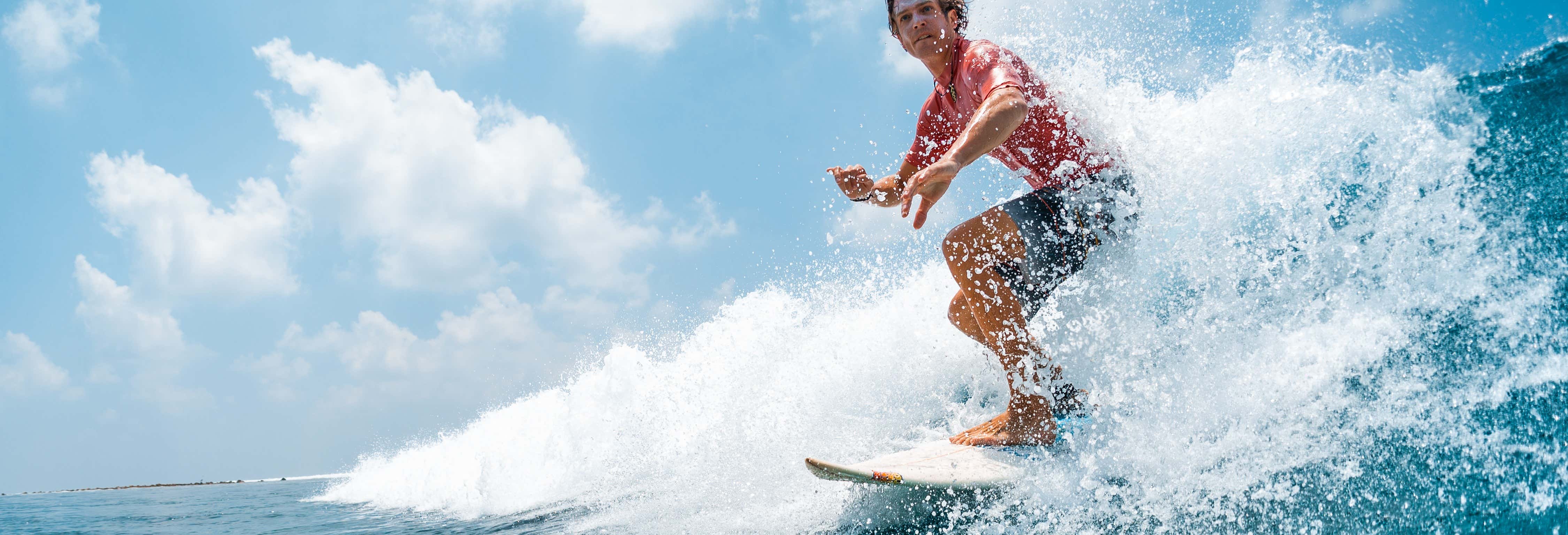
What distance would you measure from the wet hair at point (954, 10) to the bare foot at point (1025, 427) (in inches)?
69.0

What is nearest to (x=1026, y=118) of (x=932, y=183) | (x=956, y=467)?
(x=932, y=183)

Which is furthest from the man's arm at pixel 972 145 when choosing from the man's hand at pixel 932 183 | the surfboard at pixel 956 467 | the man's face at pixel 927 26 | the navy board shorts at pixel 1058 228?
the surfboard at pixel 956 467

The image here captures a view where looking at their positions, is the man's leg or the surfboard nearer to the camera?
the surfboard

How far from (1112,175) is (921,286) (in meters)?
4.19

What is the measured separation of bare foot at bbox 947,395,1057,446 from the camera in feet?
9.04

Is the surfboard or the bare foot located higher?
the bare foot

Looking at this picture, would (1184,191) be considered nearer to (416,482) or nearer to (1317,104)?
(1317,104)

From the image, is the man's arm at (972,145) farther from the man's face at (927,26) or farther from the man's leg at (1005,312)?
the man's face at (927,26)

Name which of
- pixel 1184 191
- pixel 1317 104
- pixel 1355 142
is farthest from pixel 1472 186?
pixel 1184 191

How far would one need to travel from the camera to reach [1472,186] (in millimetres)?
2727

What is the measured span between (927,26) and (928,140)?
601 mm

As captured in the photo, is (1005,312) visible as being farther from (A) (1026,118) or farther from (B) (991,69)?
(B) (991,69)

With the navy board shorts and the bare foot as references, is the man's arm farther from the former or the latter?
the bare foot

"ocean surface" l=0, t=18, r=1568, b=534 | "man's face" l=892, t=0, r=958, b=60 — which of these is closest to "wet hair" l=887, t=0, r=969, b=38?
"man's face" l=892, t=0, r=958, b=60
